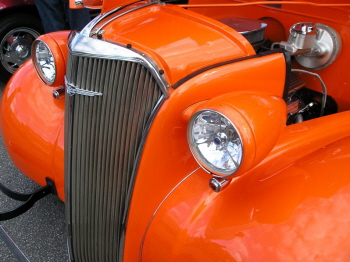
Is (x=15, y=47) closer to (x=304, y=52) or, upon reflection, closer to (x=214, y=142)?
(x=304, y=52)

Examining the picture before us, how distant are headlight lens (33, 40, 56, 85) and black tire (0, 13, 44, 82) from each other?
7.79 feet

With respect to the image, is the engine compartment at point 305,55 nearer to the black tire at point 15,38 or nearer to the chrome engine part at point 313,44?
the chrome engine part at point 313,44

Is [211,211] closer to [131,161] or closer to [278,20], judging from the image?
[131,161]

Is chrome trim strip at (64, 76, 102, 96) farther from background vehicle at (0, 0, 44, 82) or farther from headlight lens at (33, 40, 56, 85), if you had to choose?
background vehicle at (0, 0, 44, 82)

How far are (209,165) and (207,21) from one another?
755mm

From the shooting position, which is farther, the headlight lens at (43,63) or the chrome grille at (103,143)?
the headlight lens at (43,63)

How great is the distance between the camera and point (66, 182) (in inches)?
65.1

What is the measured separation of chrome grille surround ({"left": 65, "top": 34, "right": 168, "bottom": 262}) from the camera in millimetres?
1353

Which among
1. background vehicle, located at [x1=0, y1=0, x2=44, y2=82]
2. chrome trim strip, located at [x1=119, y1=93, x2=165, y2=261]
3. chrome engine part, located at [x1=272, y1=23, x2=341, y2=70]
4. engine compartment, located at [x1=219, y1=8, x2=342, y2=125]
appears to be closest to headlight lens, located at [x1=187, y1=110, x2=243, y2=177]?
chrome trim strip, located at [x1=119, y1=93, x2=165, y2=261]

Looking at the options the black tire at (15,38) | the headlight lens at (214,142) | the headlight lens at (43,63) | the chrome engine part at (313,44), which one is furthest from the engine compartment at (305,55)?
the black tire at (15,38)

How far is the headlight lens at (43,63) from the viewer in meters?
1.89

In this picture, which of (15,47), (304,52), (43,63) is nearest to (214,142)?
(304,52)

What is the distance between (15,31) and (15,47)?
17 centimetres

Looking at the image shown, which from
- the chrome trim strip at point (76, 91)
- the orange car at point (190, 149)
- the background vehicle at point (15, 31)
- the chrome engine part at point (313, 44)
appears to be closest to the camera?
the orange car at point (190, 149)
